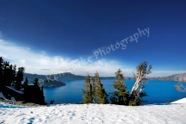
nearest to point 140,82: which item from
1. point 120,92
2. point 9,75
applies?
point 120,92

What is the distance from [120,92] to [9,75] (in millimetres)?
60553

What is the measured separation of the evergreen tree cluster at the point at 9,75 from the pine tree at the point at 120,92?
53184 mm

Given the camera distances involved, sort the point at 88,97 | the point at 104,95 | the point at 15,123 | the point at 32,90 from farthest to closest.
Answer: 1. the point at 32,90
2. the point at 88,97
3. the point at 104,95
4. the point at 15,123

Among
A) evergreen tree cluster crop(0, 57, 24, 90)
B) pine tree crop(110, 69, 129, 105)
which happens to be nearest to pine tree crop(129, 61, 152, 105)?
pine tree crop(110, 69, 129, 105)

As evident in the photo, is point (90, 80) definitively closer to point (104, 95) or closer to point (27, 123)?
point (104, 95)

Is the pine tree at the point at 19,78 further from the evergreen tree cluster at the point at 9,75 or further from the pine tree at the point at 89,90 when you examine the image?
the pine tree at the point at 89,90

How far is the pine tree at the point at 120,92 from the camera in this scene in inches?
1183

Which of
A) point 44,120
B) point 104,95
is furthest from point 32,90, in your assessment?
point 44,120

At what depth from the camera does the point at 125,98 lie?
29.8m

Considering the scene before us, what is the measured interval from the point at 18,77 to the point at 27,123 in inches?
2938

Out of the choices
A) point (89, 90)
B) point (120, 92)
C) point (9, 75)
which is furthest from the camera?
point (9, 75)

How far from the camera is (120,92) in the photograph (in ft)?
99.6

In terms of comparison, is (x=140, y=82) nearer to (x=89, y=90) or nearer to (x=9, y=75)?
(x=89, y=90)

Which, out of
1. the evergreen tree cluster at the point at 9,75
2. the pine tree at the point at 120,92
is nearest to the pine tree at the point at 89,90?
the pine tree at the point at 120,92
